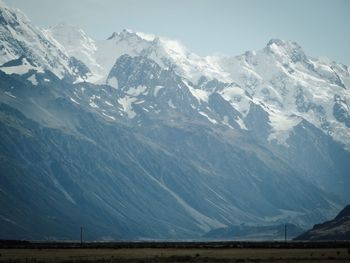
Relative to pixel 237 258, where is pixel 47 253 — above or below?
above

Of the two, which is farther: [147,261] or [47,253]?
[47,253]

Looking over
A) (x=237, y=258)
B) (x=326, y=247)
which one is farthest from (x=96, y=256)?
(x=326, y=247)

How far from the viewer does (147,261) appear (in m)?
134

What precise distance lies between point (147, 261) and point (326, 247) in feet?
201

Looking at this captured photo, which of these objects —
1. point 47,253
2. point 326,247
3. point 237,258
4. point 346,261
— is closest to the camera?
point 346,261

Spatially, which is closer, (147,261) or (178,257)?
(147,261)

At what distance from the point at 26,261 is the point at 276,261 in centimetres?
4134

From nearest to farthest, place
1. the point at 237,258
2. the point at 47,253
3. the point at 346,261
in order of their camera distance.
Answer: the point at 346,261 → the point at 237,258 → the point at 47,253

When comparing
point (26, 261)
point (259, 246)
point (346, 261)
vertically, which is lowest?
point (346, 261)

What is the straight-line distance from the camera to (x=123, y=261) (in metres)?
136

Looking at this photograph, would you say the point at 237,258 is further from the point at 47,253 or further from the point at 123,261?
the point at 47,253

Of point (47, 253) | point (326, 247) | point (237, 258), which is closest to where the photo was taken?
point (237, 258)

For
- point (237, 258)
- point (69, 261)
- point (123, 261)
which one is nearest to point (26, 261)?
point (69, 261)

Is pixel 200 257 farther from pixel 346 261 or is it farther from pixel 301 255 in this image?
pixel 346 261
